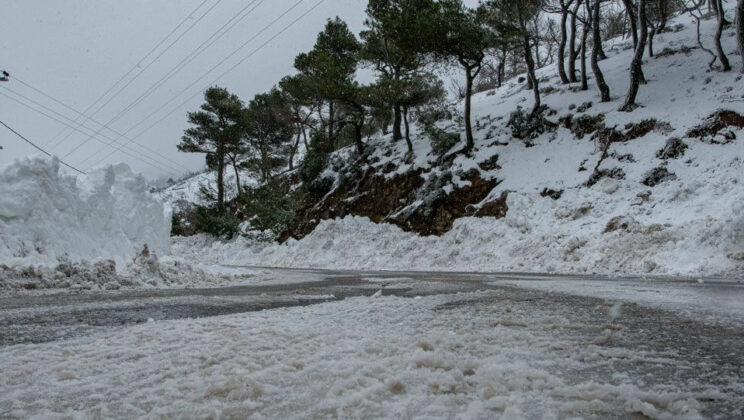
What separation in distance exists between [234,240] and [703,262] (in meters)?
26.6

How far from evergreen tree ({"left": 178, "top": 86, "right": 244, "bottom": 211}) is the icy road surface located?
3258 centimetres

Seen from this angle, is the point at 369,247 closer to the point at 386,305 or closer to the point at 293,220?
the point at 293,220

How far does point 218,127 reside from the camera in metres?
35.5

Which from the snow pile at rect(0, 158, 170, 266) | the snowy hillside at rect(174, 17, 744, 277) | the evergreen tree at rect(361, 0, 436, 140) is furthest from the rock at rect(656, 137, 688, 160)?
the snow pile at rect(0, 158, 170, 266)

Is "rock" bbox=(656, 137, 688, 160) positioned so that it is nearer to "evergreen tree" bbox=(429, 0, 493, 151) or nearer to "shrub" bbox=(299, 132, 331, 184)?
"evergreen tree" bbox=(429, 0, 493, 151)

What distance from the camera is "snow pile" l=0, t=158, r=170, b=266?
8312mm

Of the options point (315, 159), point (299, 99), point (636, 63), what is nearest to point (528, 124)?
point (636, 63)

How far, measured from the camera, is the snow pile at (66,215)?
831 centimetres

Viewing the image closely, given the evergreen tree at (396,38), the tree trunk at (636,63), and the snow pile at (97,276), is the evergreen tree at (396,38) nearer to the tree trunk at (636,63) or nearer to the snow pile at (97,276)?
the tree trunk at (636,63)

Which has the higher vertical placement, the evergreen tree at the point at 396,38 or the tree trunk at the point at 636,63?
the evergreen tree at the point at 396,38

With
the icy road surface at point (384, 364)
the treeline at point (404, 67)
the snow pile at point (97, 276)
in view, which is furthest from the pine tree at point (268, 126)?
the icy road surface at point (384, 364)

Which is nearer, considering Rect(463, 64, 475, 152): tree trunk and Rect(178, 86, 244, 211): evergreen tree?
Rect(463, 64, 475, 152): tree trunk

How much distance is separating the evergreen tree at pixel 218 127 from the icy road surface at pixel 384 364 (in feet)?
107

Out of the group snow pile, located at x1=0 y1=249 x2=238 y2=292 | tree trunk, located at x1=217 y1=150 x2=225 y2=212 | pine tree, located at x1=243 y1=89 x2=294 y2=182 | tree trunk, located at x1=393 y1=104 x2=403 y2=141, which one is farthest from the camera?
pine tree, located at x1=243 y1=89 x2=294 y2=182
